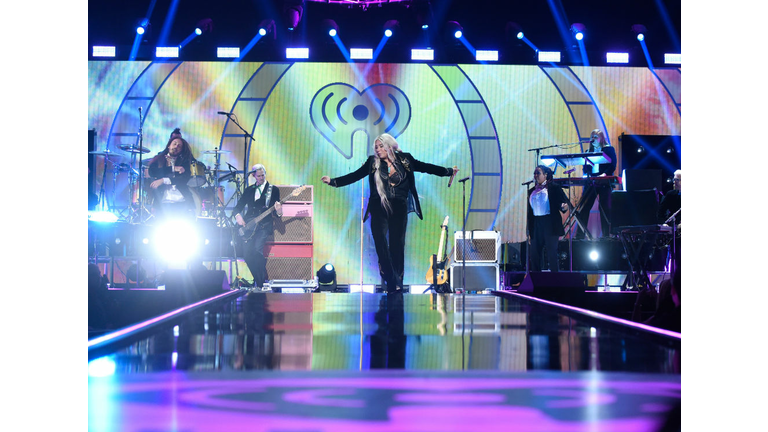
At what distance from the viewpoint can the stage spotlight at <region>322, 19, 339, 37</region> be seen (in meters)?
6.98

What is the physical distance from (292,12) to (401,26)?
139cm

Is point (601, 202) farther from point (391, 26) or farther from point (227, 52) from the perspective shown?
point (227, 52)

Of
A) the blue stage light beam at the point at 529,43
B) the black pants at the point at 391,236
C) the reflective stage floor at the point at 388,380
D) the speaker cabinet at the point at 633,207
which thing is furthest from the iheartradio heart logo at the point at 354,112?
the reflective stage floor at the point at 388,380

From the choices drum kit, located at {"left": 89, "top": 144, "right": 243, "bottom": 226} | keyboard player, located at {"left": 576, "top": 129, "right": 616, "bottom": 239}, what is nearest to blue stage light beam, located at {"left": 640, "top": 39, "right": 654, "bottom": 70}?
keyboard player, located at {"left": 576, "top": 129, "right": 616, "bottom": 239}

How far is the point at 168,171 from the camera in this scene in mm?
5328

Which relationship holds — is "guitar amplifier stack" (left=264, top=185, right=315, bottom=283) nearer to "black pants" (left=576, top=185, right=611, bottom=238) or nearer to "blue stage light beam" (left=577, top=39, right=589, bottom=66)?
"black pants" (left=576, top=185, right=611, bottom=238)

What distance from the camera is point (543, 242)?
5484 millimetres

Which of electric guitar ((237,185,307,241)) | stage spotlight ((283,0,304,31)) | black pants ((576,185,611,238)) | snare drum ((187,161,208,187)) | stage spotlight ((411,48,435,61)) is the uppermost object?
stage spotlight ((283,0,304,31))

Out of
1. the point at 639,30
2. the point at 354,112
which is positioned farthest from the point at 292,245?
the point at 639,30

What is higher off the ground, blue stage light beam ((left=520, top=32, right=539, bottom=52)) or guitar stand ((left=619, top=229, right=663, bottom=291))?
blue stage light beam ((left=520, top=32, right=539, bottom=52))

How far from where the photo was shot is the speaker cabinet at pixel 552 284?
4.30 metres

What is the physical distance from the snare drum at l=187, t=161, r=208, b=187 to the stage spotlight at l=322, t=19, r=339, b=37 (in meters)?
2.38
